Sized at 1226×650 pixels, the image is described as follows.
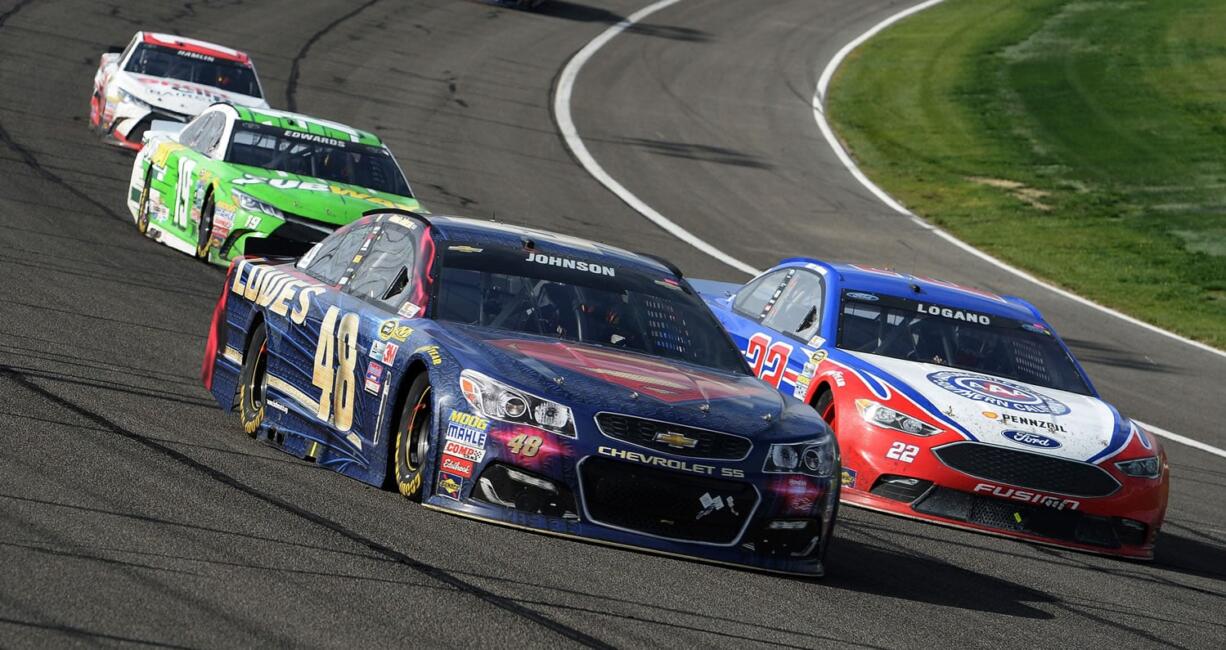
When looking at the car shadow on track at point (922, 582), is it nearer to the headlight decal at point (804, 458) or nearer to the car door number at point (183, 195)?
the headlight decal at point (804, 458)

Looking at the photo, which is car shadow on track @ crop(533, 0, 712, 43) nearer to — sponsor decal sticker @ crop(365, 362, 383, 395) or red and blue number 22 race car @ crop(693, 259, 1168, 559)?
red and blue number 22 race car @ crop(693, 259, 1168, 559)

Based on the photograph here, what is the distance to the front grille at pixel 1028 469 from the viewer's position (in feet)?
33.2

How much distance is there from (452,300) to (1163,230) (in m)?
20.0

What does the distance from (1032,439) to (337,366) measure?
3.93m

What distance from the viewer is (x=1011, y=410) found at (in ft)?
34.8

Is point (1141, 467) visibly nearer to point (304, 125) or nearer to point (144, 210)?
point (304, 125)

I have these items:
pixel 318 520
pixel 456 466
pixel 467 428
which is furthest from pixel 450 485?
pixel 318 520

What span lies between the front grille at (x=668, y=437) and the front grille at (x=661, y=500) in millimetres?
99

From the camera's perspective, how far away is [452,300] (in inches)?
343

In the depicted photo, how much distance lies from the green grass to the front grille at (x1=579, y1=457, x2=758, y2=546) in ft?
48.4

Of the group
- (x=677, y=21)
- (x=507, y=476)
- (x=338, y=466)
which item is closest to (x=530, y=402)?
(x=507, y=476)

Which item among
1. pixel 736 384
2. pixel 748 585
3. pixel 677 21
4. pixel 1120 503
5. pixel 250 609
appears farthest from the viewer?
pixel 677 21

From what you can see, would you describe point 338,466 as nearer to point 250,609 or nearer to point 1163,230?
point 250,609

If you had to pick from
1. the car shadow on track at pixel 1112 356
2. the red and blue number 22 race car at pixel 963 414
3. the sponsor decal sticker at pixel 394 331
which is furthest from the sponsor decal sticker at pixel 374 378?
the car shadow on track at pixel 1112 356
